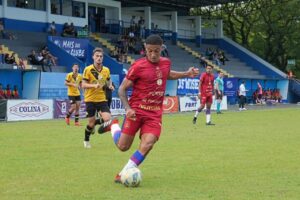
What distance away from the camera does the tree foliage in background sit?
225 feet

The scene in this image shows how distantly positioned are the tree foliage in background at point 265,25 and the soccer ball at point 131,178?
6080cm

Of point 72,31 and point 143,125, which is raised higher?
point 72,31

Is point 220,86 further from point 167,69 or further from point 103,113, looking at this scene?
point 167,69

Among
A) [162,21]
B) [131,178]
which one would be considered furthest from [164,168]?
[162,21]

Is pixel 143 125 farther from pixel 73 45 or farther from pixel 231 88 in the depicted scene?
pixel 231 88

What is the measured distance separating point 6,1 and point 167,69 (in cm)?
3613

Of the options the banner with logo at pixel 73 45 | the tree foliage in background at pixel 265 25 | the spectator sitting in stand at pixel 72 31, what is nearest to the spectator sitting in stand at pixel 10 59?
the banner with logo at pixel 73 45

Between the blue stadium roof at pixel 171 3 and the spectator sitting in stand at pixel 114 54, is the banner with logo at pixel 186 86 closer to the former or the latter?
the spectator sitting in stand at pixel 114 54

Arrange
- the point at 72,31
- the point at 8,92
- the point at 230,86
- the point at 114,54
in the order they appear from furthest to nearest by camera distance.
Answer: the point at 230,86 → the point at 114,54 → the point at 72,31 → the point at 8,92

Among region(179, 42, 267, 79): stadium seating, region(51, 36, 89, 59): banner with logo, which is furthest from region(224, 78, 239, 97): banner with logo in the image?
region(51, 36, 89, 59): banner with logo

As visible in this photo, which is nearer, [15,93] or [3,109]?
[3,109]

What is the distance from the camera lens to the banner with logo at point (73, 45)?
139 feet

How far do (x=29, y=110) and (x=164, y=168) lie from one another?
18.9m

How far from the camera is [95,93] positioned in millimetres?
14625
